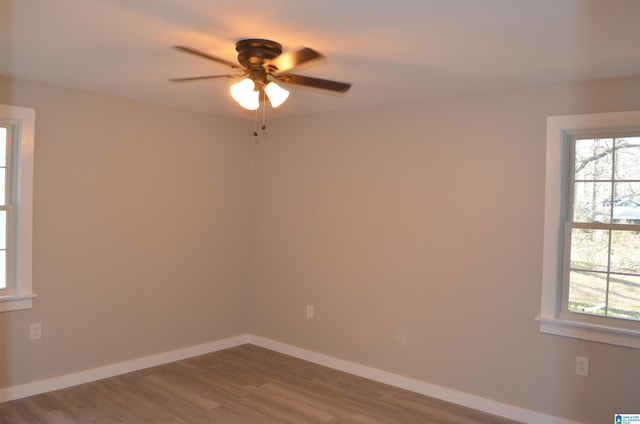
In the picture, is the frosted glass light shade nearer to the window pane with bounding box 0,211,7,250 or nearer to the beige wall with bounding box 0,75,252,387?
the beige wall with bounding box 0,75,252,387

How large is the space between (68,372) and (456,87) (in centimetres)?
359

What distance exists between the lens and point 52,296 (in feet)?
12.2

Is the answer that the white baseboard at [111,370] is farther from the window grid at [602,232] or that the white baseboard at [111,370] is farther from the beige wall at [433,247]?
the window grid at [602,232]

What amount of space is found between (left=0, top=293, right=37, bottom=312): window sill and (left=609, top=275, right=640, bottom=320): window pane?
3.97 m

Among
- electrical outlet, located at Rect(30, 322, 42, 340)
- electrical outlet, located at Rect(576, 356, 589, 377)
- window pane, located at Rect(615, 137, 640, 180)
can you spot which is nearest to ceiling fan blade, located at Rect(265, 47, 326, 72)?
window pane, located at Rect(615, 137, 640, 180)

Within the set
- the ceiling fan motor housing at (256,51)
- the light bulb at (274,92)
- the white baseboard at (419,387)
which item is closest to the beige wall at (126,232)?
the white baseboard at (419,387)

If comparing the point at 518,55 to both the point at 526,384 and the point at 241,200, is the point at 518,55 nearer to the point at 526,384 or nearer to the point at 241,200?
the point at 526,384

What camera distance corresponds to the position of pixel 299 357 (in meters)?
4.65

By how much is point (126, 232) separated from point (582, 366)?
353 centimetres

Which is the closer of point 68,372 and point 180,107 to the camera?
point 68,372

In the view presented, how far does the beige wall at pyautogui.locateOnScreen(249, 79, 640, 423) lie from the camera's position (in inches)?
129

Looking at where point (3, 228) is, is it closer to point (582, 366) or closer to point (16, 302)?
point (16, 302)

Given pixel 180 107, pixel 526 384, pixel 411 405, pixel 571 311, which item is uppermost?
pixel 180 107

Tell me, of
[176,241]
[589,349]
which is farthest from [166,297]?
[589,349]
